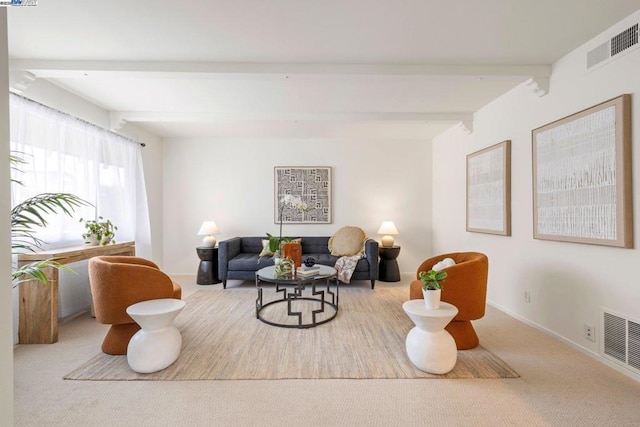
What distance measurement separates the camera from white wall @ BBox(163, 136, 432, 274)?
209 inches

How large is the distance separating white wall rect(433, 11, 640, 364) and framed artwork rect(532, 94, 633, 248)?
65 millimetres

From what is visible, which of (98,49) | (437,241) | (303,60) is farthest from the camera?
(437,241)

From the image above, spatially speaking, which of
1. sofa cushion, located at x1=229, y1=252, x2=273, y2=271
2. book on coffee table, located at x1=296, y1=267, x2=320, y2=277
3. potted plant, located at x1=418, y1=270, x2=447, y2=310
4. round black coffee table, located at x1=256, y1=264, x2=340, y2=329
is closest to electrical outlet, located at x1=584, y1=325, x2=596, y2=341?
potted plant, located at x1=418, y1=270, x2=447, y2=310

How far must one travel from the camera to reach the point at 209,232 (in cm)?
484

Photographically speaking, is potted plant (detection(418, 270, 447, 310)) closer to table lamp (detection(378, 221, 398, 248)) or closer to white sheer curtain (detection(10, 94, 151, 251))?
table lamp (detection(378, 221, 398, 248))

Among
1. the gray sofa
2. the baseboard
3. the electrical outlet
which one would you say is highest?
the gray sofa

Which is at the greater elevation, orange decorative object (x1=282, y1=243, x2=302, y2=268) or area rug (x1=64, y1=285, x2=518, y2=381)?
orange decorative object (x1=282, y1=243, x2=302, y2=268)

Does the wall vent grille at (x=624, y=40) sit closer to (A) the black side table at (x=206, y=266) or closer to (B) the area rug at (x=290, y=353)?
(B) the area rug at (x=290, y=353)

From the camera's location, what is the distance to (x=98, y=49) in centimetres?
247

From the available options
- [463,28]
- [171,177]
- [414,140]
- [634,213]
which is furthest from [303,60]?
[171,177]

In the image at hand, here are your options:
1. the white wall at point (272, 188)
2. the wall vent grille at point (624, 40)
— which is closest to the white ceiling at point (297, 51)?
the wall vent grille at point (624, 40)

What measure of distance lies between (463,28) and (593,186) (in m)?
1.62

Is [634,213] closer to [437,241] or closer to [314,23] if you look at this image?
[314,23]

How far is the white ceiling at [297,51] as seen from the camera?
1.98 m
